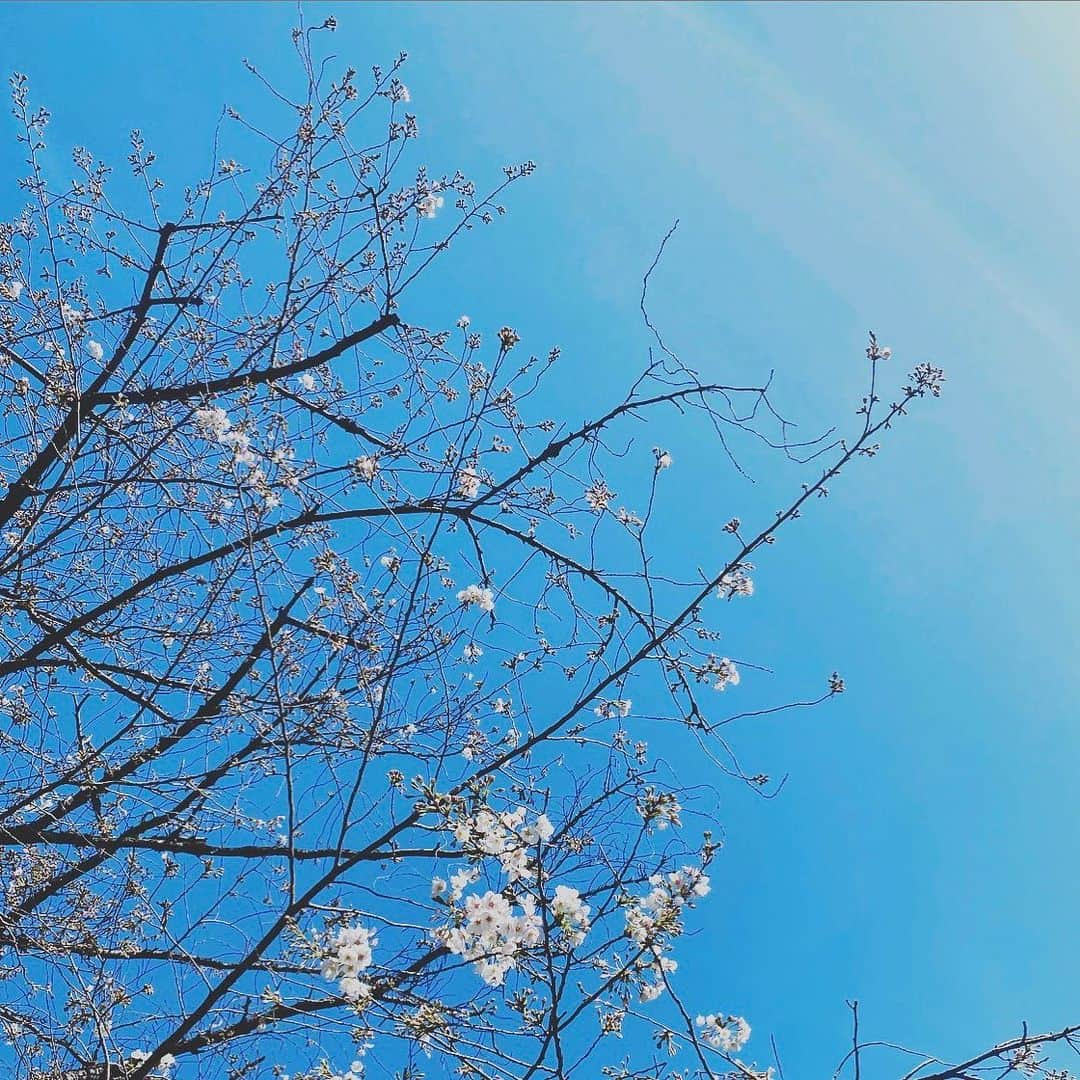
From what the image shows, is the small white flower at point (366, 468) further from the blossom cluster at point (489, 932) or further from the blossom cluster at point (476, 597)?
the blossom cluster at point (489, 932)

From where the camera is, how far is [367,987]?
2.73m

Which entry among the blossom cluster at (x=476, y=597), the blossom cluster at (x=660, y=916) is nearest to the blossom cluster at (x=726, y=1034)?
the blossom cluster at (x=660, y=916)

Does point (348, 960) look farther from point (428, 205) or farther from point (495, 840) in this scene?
point (428, 205)

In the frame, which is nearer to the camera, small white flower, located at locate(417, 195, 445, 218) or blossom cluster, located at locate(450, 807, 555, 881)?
blossom cluster, located at locate(450, 807, 555, 881)

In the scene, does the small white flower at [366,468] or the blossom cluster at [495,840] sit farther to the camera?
the small white flower at [366,468]

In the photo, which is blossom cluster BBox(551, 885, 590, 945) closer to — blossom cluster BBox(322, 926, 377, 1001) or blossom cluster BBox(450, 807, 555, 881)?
blossom cluster BBox(450, 807, 555, 881)

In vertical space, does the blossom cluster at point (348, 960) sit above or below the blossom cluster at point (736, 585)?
below

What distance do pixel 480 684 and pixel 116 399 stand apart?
219cm

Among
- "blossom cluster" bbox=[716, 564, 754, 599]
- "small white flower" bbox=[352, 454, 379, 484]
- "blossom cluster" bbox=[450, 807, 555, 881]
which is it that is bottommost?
"blossom cluster" bbox=[450, 807, 555, 881]

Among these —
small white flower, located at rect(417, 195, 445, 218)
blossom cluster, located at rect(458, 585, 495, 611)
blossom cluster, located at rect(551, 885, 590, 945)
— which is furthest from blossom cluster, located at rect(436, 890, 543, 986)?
small white flower, located at rect(417, 195, 445, 218)

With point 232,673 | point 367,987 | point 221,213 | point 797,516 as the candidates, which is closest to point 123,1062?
point 367,987

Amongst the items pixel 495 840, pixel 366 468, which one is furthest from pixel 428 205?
pixel 495 840

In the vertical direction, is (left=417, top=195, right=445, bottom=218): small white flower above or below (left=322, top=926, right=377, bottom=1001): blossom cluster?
above

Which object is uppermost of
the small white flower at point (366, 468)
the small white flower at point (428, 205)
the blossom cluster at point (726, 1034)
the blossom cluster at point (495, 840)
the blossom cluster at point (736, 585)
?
the small white flower at point (428, 205)
